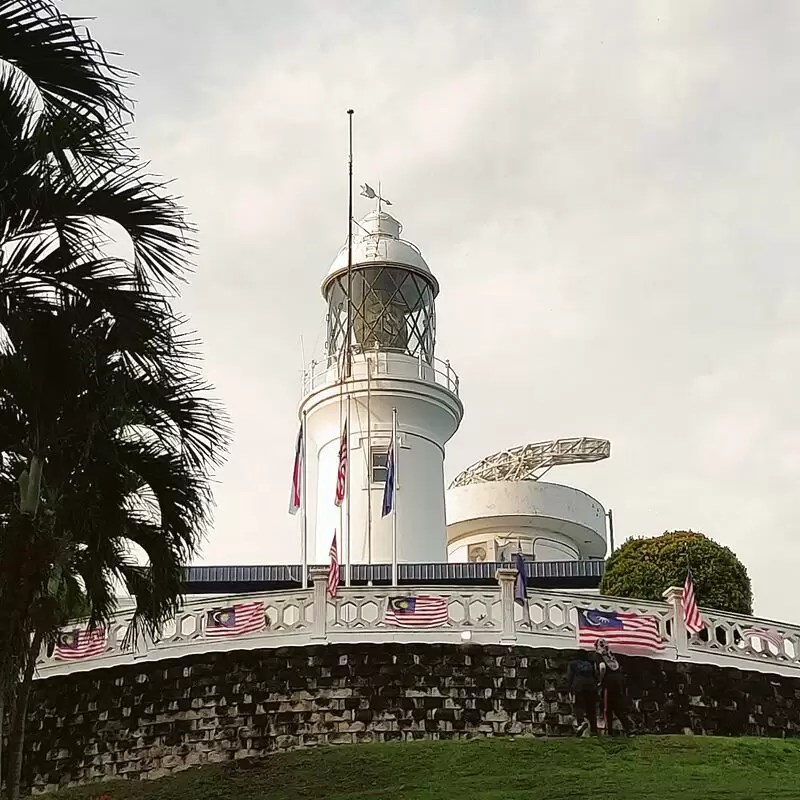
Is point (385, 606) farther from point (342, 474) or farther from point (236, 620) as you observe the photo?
point (342, 474)

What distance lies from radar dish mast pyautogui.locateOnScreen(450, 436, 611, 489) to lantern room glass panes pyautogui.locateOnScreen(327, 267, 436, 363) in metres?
9.75

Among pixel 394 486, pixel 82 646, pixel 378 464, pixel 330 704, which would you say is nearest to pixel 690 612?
pixel 330 704

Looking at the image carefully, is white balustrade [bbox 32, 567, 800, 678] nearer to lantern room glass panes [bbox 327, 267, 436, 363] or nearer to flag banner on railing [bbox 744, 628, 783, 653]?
flag banner on railing [bbox 744, 628, 783, 653]

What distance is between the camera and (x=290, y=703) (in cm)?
2219

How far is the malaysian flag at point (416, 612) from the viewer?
23062 millimetres

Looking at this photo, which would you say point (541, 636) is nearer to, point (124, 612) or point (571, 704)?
point (571, 704)

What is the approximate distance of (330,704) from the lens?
22219 mm

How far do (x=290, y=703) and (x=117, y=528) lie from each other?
7.08 m

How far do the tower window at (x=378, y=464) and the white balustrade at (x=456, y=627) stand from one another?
510 inches

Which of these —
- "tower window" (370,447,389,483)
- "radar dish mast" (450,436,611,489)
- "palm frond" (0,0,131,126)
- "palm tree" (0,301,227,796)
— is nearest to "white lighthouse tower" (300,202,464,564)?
"tower window" (370,447,389,483)

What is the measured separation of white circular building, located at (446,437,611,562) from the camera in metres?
42.3

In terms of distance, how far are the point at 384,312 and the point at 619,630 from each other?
55.5 ft

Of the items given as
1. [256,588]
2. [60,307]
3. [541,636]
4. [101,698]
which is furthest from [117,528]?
[256,588]

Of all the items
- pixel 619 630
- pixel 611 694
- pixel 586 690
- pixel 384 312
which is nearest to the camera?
pixel 586 690
